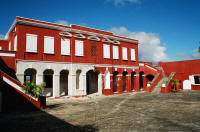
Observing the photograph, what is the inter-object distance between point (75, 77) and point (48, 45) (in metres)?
4.97

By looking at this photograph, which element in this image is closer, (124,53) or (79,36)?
(79,36)

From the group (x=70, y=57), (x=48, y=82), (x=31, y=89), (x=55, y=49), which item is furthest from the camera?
(x=48, y=82)

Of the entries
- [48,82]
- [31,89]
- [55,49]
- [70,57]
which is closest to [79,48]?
[70,57]

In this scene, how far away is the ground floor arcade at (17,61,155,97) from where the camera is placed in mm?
17000

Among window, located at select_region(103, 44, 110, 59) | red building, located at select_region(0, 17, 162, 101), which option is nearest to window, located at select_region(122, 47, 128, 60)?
red building, located at select_region(0, 17, 162, 101)

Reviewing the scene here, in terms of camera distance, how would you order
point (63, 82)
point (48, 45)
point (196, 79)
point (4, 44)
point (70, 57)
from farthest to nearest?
point (196, 79), point (63, 82), point (4, 44), point (70, 57), point (48, 45)

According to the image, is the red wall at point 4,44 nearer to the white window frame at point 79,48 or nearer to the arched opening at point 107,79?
the white window frame at point 79,48

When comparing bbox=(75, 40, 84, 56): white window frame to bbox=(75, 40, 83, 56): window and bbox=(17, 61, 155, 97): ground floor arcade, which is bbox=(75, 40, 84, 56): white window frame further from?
bbox=(17, 61, 155, 97): ground floor arcade

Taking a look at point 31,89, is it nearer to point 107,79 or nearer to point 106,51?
point 107,79

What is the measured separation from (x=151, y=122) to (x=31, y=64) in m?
13.4

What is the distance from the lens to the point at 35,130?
714 cm

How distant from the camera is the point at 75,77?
19.4m

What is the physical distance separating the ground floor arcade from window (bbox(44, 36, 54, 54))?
4.53 feet

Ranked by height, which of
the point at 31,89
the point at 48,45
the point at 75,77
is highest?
the point at 48,45
